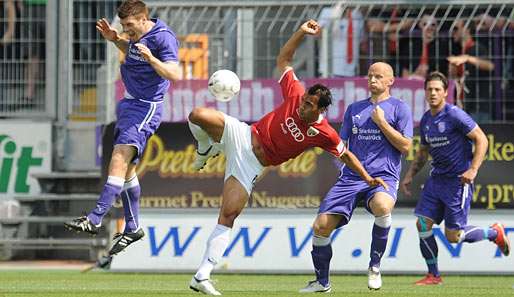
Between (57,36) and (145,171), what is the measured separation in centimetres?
324

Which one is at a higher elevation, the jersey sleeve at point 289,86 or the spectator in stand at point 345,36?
the spectator in stand at point 345,36

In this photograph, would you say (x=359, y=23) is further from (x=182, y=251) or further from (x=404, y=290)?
(x=404, y=290)

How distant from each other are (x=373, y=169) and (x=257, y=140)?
187cm

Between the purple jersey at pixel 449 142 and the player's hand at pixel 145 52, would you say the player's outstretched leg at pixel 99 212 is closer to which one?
the player's hand at pixel 145 52

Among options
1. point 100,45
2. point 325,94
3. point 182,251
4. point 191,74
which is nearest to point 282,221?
point 182,251

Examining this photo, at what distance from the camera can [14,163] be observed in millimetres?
21078

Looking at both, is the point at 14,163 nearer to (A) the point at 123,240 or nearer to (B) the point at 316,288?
(A) the point at 123,240

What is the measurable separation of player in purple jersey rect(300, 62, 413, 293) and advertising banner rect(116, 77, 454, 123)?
4.72 m

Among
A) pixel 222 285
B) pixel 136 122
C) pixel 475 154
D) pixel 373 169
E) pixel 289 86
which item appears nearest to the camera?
pixel 289 86

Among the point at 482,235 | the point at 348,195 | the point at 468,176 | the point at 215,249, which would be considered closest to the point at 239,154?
the point at 215,249

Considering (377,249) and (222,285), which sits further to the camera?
(222,285)

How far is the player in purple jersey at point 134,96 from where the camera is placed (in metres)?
13.3

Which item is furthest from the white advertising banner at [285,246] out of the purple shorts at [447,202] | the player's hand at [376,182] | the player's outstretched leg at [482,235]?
the player's hand at [376,182]

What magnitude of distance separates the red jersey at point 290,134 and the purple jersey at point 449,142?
3477 millimetres
